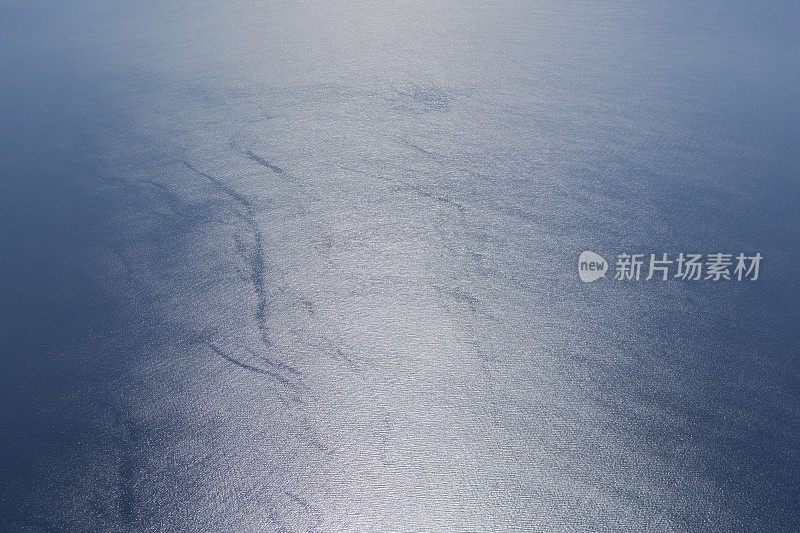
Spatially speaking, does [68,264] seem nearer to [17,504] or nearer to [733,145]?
[17,504]

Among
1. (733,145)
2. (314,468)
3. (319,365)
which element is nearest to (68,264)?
(319,365)

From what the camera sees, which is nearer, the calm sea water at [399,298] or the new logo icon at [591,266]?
the calm sea water at [399,298]

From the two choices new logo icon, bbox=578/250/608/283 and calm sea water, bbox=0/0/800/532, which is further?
new logo icon, bbox=578/250/608/283
